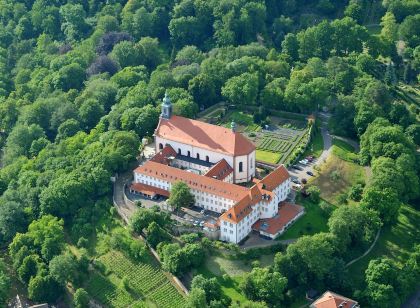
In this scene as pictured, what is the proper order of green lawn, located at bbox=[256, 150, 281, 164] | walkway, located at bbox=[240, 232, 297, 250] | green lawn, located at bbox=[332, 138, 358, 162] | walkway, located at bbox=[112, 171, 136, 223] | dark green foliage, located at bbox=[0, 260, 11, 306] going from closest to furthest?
walkway, located at bbox=[240, 232, 297, 250] < dark green foliage, located at bbox=[0, 260, 11, 306] < walkway, located at bbox=[112, 171, 136, 223] < green lawn, located at bbox=[256, 150, 281, 164] < green lawn, located at bbox=[332, 138, 358, 162]

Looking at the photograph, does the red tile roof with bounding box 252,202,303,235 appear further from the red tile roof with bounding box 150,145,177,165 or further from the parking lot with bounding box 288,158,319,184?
the red tile roof with bounding box 150,145,177,165

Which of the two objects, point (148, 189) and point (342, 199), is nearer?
point (342, 199)

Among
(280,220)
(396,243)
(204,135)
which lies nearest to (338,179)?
(396,243)

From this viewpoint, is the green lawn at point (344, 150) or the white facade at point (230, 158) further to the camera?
the green lawn at point (344, 150)

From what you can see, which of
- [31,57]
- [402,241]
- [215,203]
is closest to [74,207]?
[215,203]

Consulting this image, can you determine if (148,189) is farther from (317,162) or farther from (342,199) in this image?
(342,199)

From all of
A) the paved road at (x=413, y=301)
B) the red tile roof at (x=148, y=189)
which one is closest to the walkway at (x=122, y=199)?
the red tile roof at (x=148, y=189)

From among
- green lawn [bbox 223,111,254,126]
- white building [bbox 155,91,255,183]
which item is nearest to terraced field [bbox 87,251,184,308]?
white building [bbox 155,91,255,183]

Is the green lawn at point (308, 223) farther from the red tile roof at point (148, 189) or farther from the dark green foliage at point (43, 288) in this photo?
the dark green foliage at point (43, 288)
